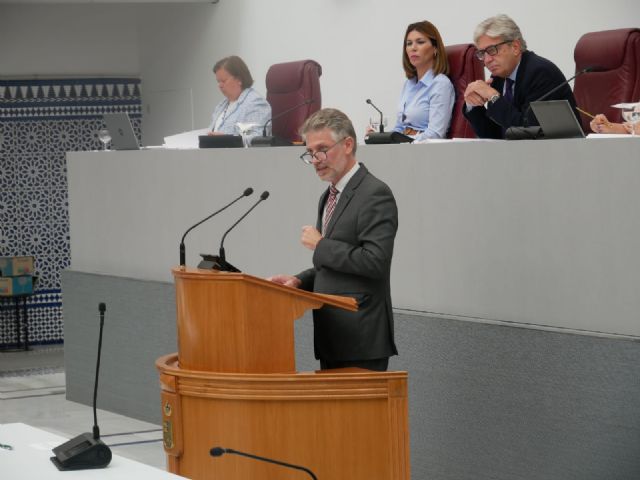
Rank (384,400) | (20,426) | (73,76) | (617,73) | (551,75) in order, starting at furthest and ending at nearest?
(73,76)
(617,73)
(551,75)
(384,400)
(20,426)

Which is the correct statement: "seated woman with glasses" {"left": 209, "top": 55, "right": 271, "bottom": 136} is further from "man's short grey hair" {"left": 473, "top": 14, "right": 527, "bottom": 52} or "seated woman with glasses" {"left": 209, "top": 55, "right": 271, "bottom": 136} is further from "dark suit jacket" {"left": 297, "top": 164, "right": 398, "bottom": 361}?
"dark suit jacket" {"left": 297, "top": 164, "right": 398, "bottom": 361}

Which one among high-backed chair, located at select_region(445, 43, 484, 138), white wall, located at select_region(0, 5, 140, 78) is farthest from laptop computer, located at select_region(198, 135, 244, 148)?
white wall, located at select_region(0, 5, 140, 78)

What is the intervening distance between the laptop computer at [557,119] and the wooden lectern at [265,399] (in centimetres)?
105

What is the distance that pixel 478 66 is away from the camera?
6.14m

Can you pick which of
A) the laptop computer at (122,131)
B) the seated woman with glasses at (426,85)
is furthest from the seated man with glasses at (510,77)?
the laptop computer at (122,131)

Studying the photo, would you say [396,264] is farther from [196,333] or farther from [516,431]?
[196,333]

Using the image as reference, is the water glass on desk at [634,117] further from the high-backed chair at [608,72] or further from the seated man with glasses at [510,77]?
the high-backed chair at [608,72]

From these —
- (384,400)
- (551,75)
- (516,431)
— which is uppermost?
(551,75)

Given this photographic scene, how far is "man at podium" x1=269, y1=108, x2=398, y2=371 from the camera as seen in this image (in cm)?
395

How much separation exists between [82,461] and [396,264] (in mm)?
2449

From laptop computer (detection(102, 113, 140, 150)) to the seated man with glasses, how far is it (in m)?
2.60

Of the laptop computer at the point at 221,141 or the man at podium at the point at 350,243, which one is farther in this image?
the laptop computer at the point at 221,141

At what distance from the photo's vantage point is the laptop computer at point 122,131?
6926 millimetres

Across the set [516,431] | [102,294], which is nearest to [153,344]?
[102,294]
